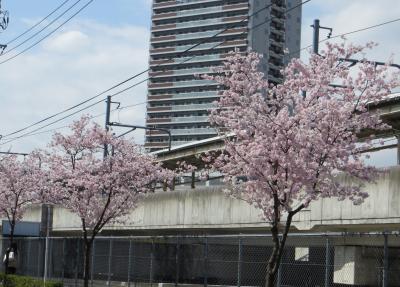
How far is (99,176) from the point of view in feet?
81.0

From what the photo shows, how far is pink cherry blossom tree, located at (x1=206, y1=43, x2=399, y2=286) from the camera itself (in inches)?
514

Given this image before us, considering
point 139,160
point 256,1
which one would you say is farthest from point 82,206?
point 256,1

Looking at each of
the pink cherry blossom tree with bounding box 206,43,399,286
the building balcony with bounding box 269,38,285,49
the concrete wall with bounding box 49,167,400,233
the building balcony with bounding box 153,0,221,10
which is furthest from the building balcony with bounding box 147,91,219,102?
the pink cherry blossom tree with bounding box 206,43,399,286

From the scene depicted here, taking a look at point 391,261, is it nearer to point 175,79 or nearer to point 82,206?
point 82,206

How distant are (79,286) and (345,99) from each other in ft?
68.3

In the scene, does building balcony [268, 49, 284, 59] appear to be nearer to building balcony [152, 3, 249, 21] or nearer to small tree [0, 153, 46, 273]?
A: building balcony [152, 3, 249, 21]

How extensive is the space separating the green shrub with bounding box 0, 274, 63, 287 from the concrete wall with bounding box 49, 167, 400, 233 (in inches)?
230

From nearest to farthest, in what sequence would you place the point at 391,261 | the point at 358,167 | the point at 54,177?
the point at 358,167
the point at 54,177
the point at 391,261

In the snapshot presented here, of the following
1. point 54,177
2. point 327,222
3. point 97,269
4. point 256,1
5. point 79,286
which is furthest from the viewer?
point 256,1

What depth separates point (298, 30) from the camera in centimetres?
15388

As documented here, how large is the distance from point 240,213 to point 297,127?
15.4 m

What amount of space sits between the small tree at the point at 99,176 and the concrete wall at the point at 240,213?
364 cm

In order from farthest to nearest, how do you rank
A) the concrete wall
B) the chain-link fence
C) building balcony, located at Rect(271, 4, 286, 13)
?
building balcony, located at Rect(271, 4, 286, 13), the chain-link fence, the concrete wall

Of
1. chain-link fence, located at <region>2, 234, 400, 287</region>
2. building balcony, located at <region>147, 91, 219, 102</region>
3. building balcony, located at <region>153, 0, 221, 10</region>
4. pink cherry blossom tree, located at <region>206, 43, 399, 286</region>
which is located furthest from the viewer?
building balcony, located at <region>153, 0, 221, 10</region>
